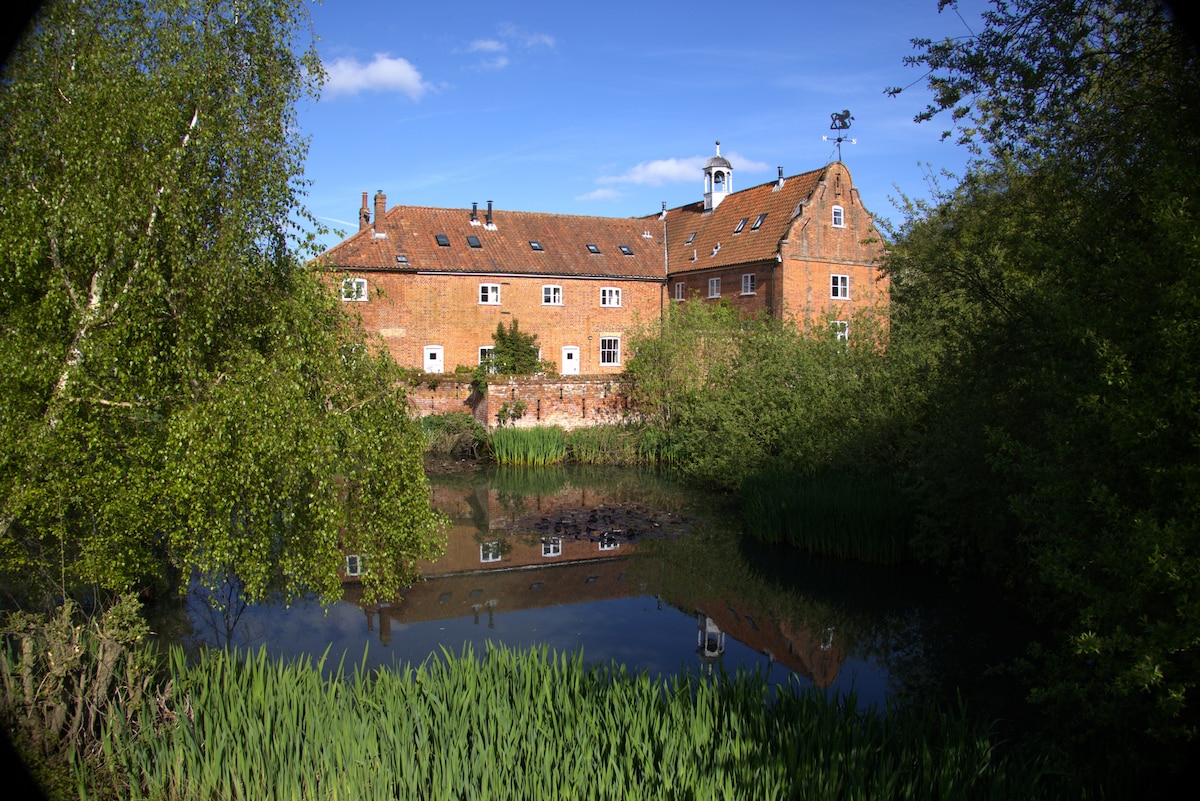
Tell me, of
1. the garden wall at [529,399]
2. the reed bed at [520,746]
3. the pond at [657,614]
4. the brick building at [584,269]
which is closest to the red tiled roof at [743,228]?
the brick building at [584,269]

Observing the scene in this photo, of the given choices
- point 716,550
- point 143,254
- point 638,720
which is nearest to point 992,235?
point 716,550

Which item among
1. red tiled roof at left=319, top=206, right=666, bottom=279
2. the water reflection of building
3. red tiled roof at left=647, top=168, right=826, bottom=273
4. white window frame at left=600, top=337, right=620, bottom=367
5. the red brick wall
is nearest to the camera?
the water reflection of building

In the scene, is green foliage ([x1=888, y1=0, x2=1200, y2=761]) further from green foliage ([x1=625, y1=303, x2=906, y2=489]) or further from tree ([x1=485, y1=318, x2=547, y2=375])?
tree ([x1=485, y1=318, x2=547, y2=375])

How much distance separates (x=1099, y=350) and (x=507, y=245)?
30.1 metres

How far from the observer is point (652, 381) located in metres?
25.2

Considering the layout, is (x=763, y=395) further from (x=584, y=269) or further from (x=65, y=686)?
(x=584, y=269)

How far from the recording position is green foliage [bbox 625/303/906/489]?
54.6 ft

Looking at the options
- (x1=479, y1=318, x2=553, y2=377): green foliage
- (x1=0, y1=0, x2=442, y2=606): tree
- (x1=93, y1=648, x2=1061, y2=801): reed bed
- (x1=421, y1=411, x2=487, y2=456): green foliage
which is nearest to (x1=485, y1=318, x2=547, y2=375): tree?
(x1=479, y1=318, x2=553, y2=377): green foliage

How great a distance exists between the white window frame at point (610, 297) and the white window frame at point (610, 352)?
1.42 meters

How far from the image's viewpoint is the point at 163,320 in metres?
6.95

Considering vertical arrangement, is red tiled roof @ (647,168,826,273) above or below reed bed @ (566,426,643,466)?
above

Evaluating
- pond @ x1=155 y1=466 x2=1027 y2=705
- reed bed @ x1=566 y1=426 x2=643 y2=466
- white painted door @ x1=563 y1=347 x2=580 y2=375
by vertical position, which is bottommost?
pond @ x1=155 y1=466 x2=1027 y2=705

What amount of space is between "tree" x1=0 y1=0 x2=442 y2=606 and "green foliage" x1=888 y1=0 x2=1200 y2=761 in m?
6.03

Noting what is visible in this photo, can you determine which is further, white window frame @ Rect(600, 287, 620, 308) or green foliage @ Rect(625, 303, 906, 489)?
white window frame @ Rect(600, 287, 620, 308)
